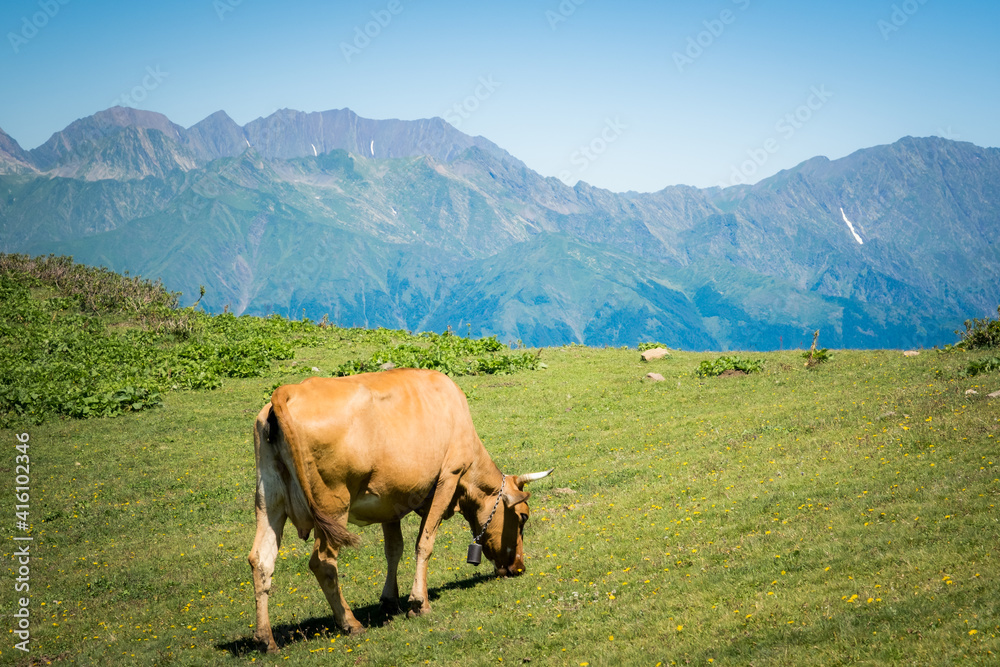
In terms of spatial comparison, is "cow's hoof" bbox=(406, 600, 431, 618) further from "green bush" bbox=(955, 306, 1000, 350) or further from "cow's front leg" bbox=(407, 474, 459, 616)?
"green bush" bbox=(955, 306, 1000, 350)

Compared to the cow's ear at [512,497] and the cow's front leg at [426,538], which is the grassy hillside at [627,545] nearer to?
the cow's front leg at [426,538]

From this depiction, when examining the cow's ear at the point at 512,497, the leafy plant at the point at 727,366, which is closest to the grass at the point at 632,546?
the cow's ear at the point at 512,497

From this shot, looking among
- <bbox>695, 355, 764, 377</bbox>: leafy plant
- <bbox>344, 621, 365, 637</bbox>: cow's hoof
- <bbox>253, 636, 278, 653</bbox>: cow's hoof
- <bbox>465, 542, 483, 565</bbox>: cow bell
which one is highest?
<bbox>695, 355, 764, 377</bbox>: leafy plant

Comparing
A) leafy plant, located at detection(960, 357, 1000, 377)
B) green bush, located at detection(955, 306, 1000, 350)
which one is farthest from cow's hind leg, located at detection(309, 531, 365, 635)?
green bush, located at detection(955, 306, 1000, 350)

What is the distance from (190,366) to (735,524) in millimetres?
24852

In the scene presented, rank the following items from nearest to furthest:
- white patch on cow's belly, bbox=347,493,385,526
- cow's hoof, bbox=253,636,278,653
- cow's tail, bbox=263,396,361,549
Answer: cow's tail, bbox=263,396,361,549, cow's hoof, bbox=253,636,278,653, white patch on cow's belly, bbox=347,493,385,526

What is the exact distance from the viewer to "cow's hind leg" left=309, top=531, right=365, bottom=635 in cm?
871

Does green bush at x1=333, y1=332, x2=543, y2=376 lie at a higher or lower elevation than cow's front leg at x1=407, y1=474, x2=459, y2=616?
higher

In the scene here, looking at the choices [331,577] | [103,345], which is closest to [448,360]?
[103,345]

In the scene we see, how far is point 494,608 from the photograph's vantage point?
32.4 feet

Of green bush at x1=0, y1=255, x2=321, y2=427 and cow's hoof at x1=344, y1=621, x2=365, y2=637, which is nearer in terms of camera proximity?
cow's hoof at x1=344, y1=621, x2=365, y2=637

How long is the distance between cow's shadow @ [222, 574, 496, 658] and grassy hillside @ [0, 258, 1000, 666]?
55 mm

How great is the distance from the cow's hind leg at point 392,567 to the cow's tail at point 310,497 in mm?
1641

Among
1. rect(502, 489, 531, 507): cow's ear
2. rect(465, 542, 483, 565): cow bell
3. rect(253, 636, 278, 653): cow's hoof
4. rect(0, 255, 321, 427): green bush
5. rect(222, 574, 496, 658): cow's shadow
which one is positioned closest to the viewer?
rect(253, 636, 278, 653): cow's hoof
